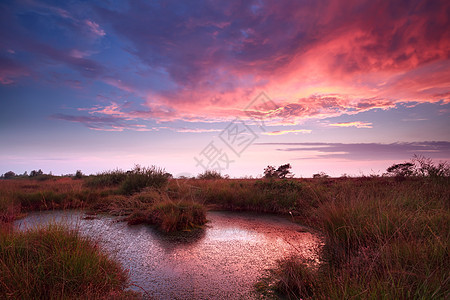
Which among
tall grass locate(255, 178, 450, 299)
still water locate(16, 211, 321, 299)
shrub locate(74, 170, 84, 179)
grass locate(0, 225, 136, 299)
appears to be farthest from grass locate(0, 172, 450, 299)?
shrub locate(74, 170, 84, 179)

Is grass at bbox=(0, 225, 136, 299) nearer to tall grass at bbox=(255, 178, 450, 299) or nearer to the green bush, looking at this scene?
tall grass at bbox=(255, 178, 450, 299)

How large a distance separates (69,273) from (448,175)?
377 inches

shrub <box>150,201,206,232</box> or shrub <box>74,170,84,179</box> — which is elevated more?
shrub <box>74,170,84,179</box>

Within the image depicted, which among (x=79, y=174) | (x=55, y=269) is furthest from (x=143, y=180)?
(x=79, y=174)

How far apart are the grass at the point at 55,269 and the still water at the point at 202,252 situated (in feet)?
0.87

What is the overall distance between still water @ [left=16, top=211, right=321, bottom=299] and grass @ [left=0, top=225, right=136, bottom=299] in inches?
10.5

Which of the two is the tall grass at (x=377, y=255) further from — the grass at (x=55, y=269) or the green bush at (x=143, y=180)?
the green bush at (x=143, y=180)

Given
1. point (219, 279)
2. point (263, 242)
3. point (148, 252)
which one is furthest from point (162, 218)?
point (219, 279)

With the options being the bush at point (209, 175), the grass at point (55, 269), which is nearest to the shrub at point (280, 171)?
the bush at point (209, 175)

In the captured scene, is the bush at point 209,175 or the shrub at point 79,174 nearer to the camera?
the bush at point 209,175

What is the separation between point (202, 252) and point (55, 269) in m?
2.28

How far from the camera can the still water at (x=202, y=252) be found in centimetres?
303

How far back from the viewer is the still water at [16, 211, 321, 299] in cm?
303

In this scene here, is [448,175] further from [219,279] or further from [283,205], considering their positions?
[219,279]
